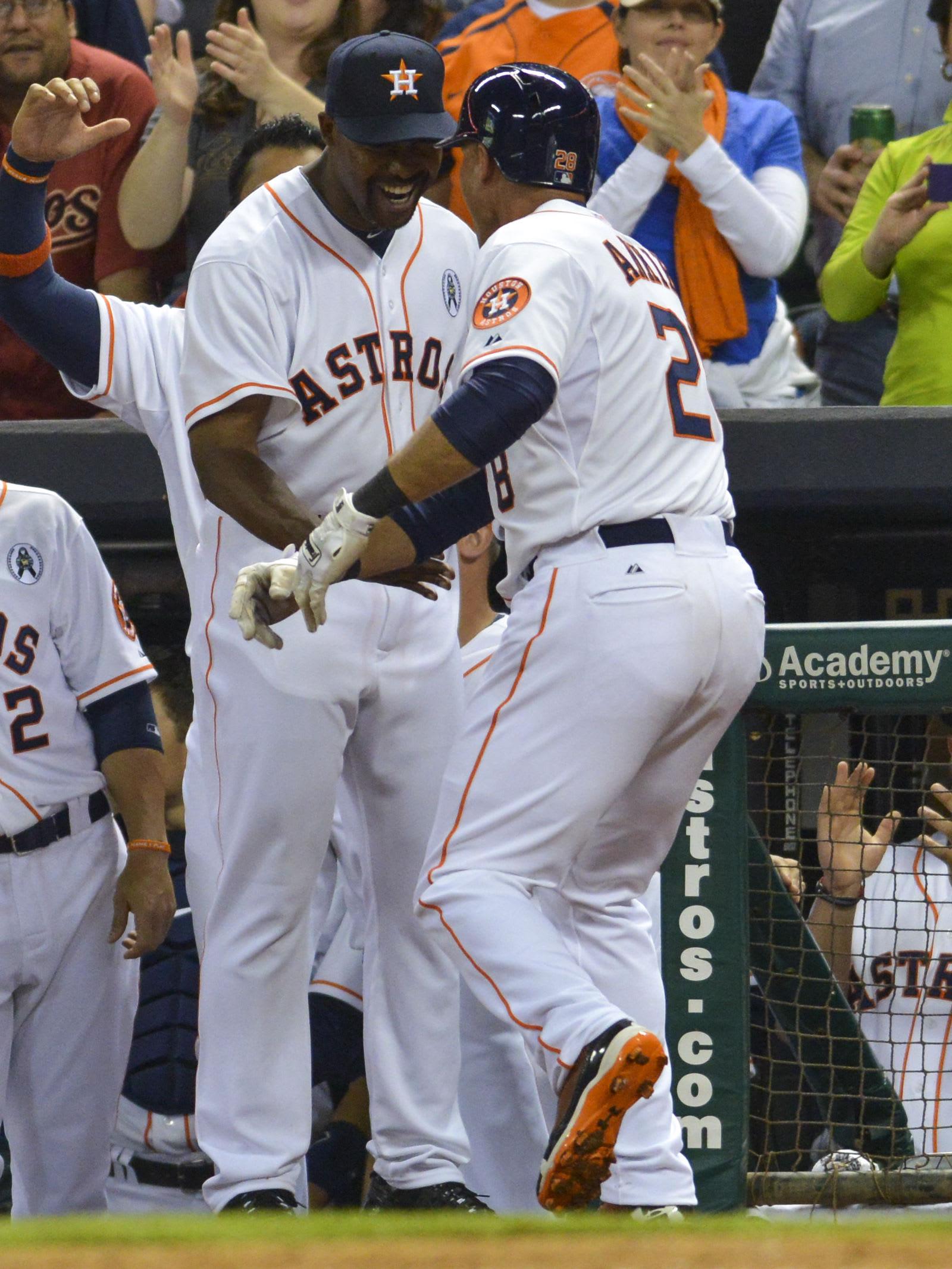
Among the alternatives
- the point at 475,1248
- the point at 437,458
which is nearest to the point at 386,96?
the point at 437,458

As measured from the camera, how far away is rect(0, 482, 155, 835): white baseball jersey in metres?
3.53

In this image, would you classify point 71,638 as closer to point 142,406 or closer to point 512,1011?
point 142,406

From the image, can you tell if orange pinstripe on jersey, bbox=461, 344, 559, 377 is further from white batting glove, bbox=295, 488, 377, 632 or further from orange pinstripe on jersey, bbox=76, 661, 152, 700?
orange pinstripe on jersey, bbox=76, 661, 152, 700

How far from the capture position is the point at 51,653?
3.61 meters

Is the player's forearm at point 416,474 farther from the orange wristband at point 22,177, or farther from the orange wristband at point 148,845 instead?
the orange wristband at point 148,845

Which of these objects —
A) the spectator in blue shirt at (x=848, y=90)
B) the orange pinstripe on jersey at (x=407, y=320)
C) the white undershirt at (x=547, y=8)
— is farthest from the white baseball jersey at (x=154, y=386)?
the spectator in blue shirt at (x=848, y=90)

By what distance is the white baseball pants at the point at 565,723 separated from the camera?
2.77 m

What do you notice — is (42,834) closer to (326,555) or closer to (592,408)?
(326,555)

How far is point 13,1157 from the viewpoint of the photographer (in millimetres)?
3592

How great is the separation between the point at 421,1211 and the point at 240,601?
102 cm

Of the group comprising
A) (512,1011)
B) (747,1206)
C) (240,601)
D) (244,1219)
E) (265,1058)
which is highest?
(240,601)

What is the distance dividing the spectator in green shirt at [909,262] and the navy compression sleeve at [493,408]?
7.04 feet

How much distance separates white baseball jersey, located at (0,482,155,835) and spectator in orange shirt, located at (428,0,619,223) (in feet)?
5.46

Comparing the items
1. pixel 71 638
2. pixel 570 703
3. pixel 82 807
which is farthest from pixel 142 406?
pixel 570 703
